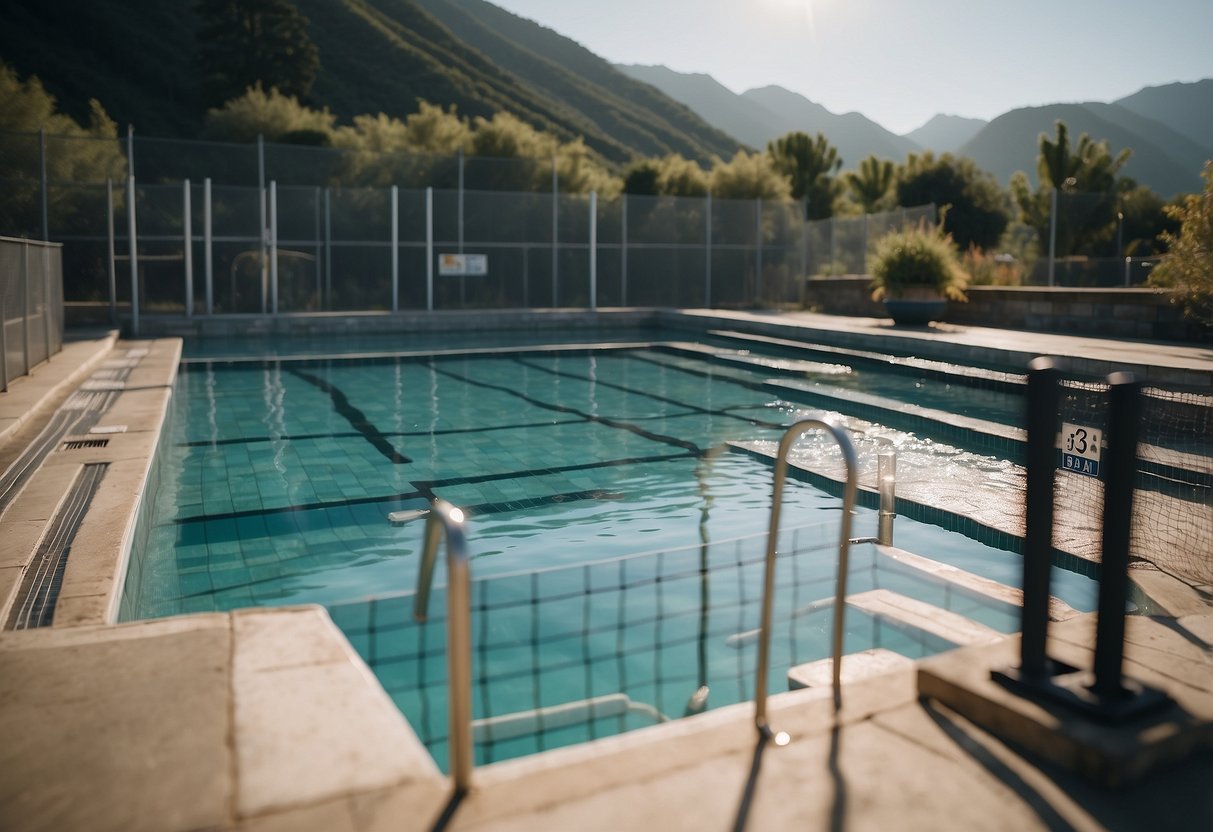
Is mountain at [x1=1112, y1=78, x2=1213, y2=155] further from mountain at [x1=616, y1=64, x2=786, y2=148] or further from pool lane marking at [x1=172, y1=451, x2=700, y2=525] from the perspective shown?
pool lane marking at [x1=172, y1=451, x2=700, y2=525]

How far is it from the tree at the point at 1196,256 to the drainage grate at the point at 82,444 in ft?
31.4

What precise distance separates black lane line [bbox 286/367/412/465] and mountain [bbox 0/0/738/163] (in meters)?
39.3

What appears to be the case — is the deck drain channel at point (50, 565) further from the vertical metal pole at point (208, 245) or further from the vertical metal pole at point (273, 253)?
the vertical metal pole at point (273, 253)

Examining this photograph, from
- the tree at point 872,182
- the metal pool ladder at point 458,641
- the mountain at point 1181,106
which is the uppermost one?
the mountain at point 1181,106

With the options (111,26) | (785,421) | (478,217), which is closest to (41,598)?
(785,421)

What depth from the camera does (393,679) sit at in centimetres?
343

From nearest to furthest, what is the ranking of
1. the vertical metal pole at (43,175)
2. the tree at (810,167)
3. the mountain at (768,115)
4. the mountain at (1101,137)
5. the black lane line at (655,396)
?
the black lane line at (655,396)
the vertical metal pole at (43,175)
the tree at (810,167)
the mountain at (1101,137)
the mountain at (768,115)

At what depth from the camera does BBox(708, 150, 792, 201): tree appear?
78.0 ft

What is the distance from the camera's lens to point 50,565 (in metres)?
3.56

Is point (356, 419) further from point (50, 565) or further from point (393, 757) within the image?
point (393, 757)

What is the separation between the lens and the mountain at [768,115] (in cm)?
13800

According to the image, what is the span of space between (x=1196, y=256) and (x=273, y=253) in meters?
13.6

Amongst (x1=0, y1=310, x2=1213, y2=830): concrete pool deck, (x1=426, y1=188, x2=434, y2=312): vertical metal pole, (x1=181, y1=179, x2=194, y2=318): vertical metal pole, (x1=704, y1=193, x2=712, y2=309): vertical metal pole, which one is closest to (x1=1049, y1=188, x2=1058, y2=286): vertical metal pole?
(x1=704, y1=193, x2=712, y2=309): vertical metal pole

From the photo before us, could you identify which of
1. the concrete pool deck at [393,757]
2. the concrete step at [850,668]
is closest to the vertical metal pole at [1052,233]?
the concrete step at [850,668]
